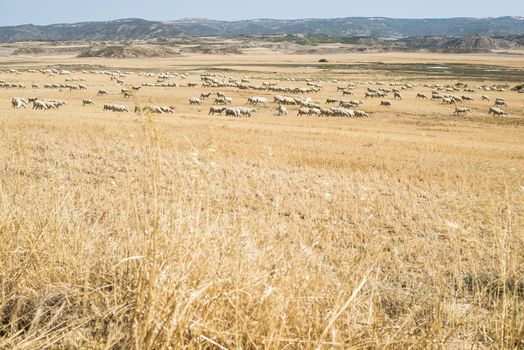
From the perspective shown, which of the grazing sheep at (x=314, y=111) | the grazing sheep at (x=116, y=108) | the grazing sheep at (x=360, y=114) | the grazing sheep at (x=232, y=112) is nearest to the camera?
the grazing sheep at (x=116, y=108)

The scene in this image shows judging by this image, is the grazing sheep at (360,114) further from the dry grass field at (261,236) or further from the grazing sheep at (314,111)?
the dry grass field at (261,236)

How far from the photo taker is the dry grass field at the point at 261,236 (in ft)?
7.77

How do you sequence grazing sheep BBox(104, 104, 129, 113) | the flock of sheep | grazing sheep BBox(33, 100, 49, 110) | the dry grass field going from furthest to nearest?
the flock of sheep, grazing sheep BBox(104, 104, 129, 113), grazing sheep BBox(33, 100, 49, 110), the dry grass field

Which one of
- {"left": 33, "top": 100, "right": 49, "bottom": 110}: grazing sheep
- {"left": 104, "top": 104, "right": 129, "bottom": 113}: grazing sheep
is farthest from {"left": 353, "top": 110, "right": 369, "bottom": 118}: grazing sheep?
{"left": 33, "top": 100, "right": 49, "bottom": 110}: grazing sheep

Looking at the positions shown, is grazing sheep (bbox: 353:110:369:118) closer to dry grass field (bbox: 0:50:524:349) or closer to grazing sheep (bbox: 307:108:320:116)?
grazing sheep (bbox: 307:108:320:116)

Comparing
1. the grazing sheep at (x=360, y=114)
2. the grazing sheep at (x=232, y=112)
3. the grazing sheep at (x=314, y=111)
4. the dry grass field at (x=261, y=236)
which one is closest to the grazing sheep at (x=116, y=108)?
the grazing sheep at (x=232, y=112)

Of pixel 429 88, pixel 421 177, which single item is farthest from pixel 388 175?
pixel 429 88

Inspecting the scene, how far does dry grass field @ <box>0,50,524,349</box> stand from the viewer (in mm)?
2369

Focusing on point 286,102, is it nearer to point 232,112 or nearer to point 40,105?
point 232,112

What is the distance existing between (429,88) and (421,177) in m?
48.6

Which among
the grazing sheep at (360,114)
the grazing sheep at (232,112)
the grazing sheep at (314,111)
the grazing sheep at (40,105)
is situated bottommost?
the grazing sheep at (360,114)

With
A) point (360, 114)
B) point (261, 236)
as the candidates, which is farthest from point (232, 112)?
point (261, 236)

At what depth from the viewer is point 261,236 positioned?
4016 mm

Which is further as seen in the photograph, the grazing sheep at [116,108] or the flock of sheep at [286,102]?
the flock of sheep at [286,102]
